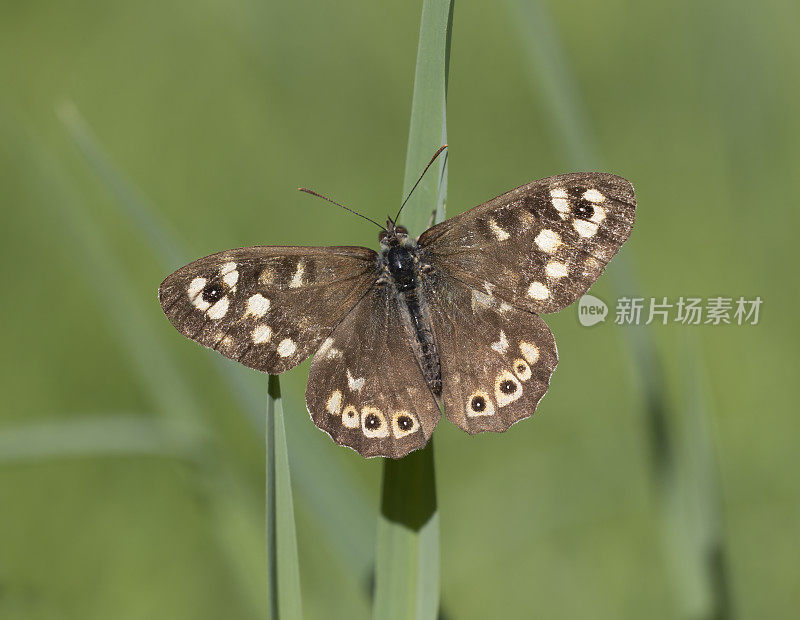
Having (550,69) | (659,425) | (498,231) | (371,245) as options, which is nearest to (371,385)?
(498,231)

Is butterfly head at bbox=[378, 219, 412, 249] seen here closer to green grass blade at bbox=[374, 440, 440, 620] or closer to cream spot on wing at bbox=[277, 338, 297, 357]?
cream spot on wing at bbox=[277, 338, 297, 357]

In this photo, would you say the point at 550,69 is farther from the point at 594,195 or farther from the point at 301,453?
the point at 301,453

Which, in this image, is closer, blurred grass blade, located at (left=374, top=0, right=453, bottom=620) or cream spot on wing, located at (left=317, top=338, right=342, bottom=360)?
blurred grass blade, located at (left=374, top=0, right=453, bottom=620)

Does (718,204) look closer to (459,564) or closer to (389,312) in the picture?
(459,564)

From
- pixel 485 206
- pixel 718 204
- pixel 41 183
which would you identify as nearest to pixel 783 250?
pixel 718 204

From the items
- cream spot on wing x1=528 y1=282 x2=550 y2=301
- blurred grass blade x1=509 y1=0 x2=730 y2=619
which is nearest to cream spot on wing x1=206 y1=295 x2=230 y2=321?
cream spot on wing x1=528 y1=282 x2=550 y2=301

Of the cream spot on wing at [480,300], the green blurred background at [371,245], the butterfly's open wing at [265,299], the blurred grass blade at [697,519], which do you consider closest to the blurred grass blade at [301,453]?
the green blurred background at [371,245]
